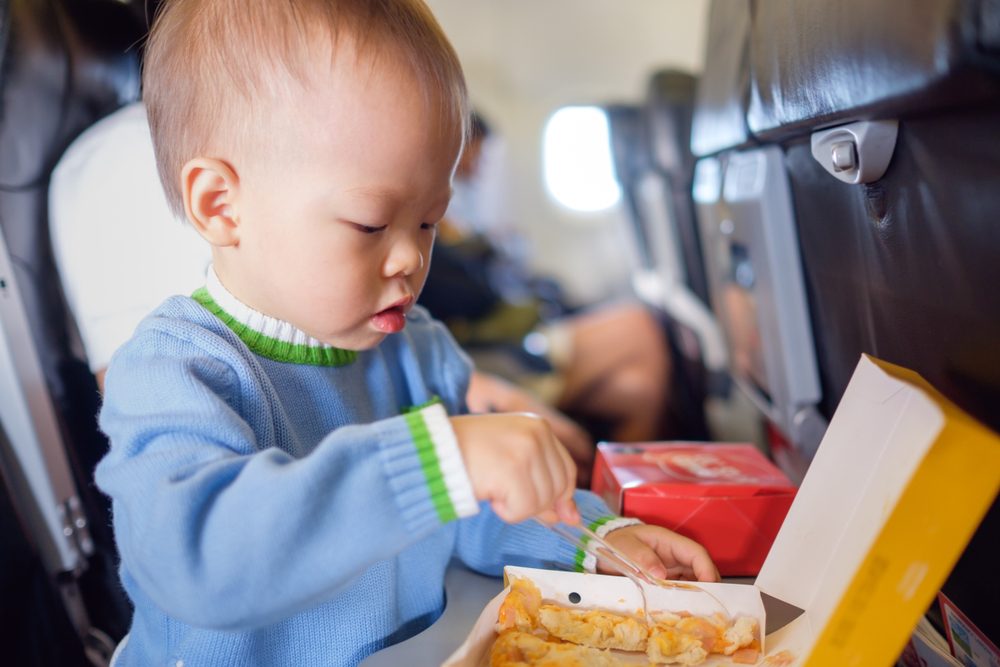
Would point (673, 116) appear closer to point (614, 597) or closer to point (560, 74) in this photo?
point (614, 597)

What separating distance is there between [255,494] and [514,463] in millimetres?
172

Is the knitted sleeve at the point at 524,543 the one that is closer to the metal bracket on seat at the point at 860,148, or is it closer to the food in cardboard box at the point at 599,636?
the food in cardboard box at the point at 599,636

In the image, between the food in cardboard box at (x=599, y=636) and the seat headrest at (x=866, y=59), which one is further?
the food in cardboard box at (x=599, y=636)

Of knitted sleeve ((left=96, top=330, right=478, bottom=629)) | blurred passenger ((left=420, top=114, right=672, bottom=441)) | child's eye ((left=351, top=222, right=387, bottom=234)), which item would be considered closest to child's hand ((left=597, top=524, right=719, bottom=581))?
knitted sleeve ((left=96, top=330, right=478, bottom=629))

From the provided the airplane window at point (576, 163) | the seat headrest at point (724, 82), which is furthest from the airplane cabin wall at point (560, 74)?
the seat headrest at point (724, 82)

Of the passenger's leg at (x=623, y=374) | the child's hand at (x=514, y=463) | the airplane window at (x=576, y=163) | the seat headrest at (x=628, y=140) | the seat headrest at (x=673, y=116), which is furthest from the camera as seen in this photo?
the airplane window at (x=576, y=163)

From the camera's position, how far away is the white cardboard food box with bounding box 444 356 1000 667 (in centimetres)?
45

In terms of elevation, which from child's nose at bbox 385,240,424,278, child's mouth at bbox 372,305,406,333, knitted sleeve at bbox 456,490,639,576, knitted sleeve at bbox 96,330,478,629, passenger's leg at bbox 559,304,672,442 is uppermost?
child's nose at bbox 385,240,424,278

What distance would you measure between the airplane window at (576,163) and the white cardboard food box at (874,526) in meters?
3.63

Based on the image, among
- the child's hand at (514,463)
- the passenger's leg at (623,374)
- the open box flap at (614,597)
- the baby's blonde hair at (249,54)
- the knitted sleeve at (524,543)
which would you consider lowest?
the passenger's leg at (623,374)

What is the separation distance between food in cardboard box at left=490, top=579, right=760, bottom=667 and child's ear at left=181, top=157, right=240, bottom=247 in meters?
0.40

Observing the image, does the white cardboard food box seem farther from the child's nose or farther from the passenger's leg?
the passenger's leg

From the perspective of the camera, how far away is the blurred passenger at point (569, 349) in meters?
2.35

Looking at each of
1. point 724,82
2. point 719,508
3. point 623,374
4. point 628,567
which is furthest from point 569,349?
point 628,567
